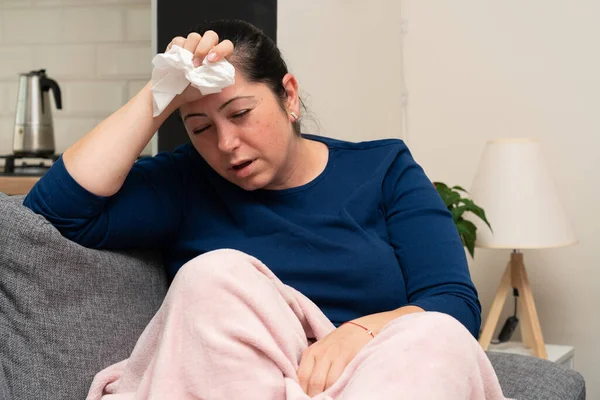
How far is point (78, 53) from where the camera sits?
9.72 ft

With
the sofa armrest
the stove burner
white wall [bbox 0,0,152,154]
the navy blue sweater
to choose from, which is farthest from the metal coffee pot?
the sofa armrest

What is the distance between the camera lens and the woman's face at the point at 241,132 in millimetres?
1449

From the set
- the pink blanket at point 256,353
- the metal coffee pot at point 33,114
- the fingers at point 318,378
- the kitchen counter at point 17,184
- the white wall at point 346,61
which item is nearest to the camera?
the pink blanket at point 256,353

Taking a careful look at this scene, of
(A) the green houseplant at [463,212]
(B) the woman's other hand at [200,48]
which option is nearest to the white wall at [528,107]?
(A) the green houseplant at [463,212]

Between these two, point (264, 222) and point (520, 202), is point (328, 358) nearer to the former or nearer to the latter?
point (264, 222)

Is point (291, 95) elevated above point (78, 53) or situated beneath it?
elevated above

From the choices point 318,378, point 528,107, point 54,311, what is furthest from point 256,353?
point 528,107

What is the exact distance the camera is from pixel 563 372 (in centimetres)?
156

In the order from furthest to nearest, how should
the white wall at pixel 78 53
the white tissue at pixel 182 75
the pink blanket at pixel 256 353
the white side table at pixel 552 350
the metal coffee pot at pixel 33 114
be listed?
the white wall at pixel 78 53
the metal coffee pot at pixel 33 114
the white side table at pixel 552 350
the white tissue at pixel 182 75
the pink blanket at pixel 256 353

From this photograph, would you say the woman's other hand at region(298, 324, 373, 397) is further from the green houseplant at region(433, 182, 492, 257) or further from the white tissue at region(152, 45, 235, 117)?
the green houseplant at region(433, 182, 492, 257)

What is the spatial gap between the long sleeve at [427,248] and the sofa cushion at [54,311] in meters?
0.50

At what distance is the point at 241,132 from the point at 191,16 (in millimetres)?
1017

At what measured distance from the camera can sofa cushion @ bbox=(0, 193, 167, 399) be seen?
122cm

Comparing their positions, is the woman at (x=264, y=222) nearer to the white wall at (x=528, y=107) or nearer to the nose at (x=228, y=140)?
the nose at (x=228, y=140)
